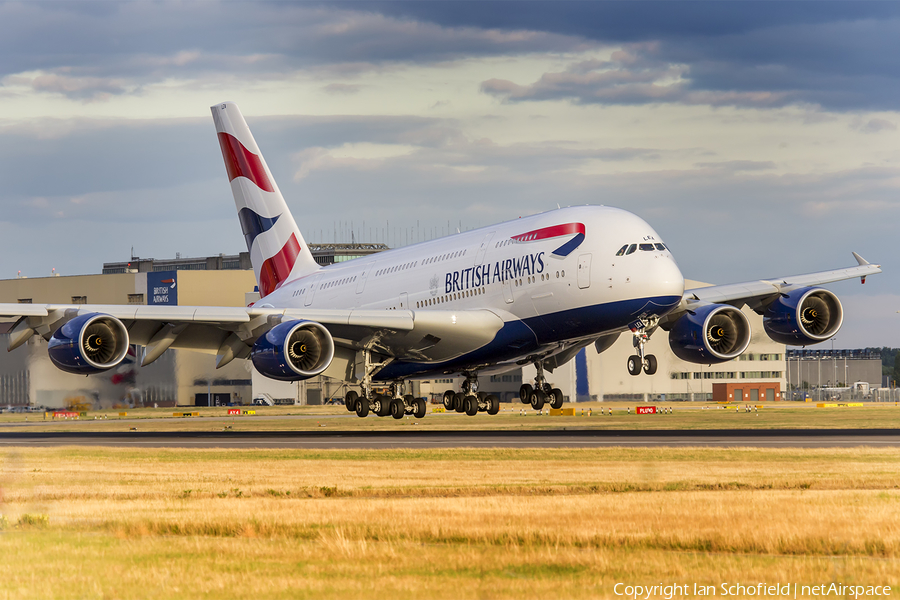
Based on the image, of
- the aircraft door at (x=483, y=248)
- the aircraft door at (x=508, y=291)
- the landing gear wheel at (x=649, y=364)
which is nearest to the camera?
the landing gear wheel at (x=649, y=364)

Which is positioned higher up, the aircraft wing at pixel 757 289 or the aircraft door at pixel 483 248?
the aircraft door at pixel 483 248

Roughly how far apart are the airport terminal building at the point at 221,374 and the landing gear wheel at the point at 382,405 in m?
7.42

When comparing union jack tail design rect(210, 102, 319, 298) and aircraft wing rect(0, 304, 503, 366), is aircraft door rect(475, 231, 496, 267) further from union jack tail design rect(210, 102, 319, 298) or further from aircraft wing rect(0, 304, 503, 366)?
union jack tail design rect(210, 102, 319, 298)

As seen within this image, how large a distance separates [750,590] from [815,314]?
35.6 metres

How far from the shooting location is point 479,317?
41.8 metres

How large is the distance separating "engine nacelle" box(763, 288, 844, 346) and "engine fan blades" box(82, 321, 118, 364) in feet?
91.4

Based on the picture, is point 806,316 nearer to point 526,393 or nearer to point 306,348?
point 526,393

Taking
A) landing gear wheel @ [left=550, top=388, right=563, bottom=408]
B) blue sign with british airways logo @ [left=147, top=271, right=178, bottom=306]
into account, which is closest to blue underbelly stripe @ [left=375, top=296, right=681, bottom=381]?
landing gear wheel @ [left=550, top=388, right=563, bottom=408]

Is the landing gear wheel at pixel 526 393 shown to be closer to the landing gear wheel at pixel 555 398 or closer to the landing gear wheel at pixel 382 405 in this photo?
the landing gear wheel at pixel 555 398

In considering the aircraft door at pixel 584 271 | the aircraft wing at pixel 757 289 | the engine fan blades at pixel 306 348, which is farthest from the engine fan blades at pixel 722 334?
the engine fan blades at pixel 306 348

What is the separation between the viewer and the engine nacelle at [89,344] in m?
40.3

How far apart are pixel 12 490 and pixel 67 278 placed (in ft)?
422

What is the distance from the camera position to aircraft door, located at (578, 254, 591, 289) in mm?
37781

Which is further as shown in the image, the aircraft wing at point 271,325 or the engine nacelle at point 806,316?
the engine nacelle at point 806,316
